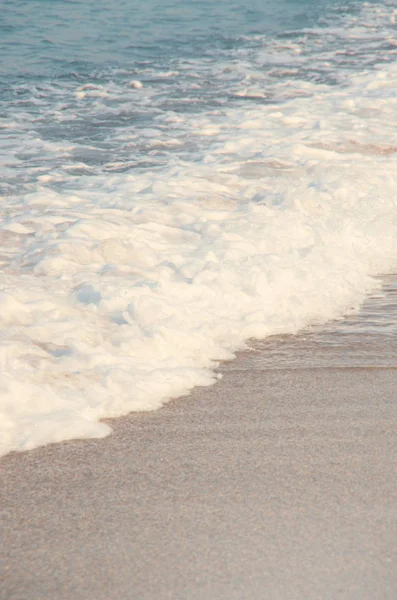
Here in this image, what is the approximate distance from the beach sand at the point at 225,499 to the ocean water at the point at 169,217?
19 cm

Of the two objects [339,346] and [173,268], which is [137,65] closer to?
[173,268]

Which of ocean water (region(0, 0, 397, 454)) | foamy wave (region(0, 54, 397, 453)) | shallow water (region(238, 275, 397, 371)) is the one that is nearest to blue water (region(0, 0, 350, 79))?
ocean water (region(0, 0, 397, 454))

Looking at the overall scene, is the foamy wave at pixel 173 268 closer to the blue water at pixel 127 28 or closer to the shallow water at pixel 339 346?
the shallow water at pixel 339 346

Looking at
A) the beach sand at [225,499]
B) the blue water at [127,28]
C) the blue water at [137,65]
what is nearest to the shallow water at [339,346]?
the beach sand at [225,499]

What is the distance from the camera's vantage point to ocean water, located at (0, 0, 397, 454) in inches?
118

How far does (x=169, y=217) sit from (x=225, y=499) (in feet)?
8.97

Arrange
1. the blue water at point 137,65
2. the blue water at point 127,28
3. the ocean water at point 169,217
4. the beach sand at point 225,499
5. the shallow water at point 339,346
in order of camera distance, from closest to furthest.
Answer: the beach sand at point 225,499, the ocean water at point 169,217, the shallow water at point 339,346, the blue water at point 137,65, the blue water at point 127,28

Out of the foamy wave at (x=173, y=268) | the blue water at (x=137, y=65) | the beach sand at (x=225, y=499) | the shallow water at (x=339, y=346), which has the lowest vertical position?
the shallow water at (x=339, y=346)

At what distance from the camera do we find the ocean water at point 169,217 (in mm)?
3000

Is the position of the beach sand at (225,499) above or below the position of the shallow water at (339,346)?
above

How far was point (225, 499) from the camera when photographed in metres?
2.21

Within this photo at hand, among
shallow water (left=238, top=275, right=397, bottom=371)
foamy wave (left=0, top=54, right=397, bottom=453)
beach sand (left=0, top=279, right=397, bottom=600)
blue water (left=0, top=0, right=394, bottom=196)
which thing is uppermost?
blue water (left=0, top=0, right=394, bottom=196)

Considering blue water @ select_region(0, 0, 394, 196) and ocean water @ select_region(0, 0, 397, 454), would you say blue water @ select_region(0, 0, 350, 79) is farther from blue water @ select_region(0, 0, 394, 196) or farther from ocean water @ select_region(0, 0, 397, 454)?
ocean water @ select_region(0, 0, 397, 454)

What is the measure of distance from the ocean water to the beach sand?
0.19m
